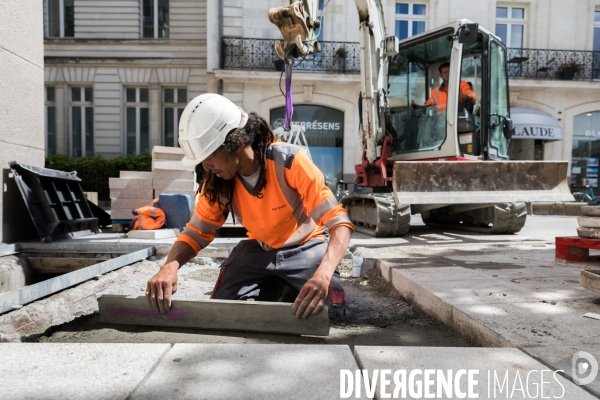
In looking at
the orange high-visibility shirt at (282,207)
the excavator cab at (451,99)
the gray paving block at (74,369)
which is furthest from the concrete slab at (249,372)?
the excavator cab at (451,99)

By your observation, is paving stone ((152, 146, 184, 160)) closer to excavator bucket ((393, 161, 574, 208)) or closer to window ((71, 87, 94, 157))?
excavator bucket ((393, 161, 574, 208))

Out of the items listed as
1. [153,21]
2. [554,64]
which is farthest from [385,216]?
[153,21]

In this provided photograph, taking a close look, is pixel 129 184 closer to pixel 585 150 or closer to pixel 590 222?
pixel 590 222

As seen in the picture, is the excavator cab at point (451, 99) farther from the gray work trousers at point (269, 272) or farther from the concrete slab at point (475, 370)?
the concrete slab at point (475, 370)

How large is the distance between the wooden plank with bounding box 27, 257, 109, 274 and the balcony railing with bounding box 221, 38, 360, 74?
12.1 meters

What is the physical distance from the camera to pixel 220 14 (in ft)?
53.5

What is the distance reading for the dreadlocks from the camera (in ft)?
8.95

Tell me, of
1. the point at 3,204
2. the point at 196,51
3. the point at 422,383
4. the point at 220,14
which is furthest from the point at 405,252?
the point at 196,51

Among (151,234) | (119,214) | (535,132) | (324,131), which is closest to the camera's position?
(151,234)

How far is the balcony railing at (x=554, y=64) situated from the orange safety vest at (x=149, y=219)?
14.9 meters

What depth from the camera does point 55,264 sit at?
552cm

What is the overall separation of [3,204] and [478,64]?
7135 millimetres

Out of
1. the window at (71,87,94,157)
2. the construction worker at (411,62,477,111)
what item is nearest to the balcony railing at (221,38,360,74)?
the window at (71,87,94,157)

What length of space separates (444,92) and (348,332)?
5.26 meters
